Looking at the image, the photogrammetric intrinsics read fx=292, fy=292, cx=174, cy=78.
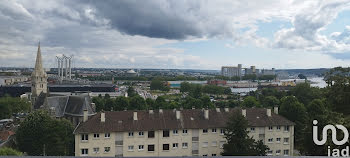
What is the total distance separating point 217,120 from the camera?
86.8 feet

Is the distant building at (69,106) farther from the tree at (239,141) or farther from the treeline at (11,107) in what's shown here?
the tree at (239,141)

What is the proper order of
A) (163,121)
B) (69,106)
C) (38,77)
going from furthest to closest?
(38,77), (69,106), (163,121)

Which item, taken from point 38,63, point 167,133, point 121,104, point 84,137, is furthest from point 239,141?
point 38,63

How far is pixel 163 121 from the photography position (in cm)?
2558

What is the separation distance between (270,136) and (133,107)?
24770mm

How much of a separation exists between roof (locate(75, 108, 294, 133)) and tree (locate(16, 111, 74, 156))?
244cm

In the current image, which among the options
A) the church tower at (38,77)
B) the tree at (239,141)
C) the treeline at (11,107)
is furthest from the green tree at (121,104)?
the tree at (239,141)

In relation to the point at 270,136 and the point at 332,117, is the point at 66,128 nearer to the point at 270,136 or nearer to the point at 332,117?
the point at 270,136

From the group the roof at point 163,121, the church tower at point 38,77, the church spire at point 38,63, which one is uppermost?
the church spire at point 38,63

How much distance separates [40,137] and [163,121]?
33.7ft

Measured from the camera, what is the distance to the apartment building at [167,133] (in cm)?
2377

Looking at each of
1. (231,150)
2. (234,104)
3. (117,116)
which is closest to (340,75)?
(231,150)

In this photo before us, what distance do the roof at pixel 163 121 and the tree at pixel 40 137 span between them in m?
2.44

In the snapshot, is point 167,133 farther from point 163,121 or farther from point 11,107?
point 11,107
